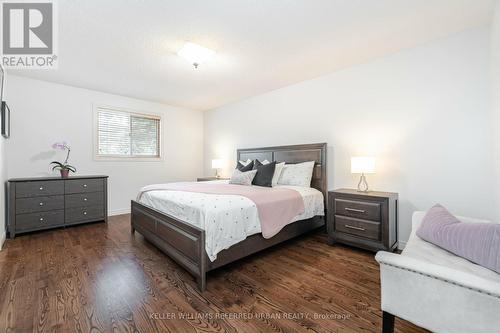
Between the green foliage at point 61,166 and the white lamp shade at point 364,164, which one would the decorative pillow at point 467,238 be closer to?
the white lamp shade at point 364,164

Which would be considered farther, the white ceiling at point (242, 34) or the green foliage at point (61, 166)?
the green foliage at point (61, 166)

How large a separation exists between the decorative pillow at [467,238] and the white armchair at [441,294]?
0.05m

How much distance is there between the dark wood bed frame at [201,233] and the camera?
198cm

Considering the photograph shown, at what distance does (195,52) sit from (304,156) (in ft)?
7.34

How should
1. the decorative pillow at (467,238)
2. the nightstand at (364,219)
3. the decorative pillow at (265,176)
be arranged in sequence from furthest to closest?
the decorative pillow at (265,176)
the nightstand at (364,219)
the decorative pillow at (467,238)

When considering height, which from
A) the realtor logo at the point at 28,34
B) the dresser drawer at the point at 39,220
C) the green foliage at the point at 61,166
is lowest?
the dresser drawer at the point at 39,220

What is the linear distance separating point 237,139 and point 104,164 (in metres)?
2.77

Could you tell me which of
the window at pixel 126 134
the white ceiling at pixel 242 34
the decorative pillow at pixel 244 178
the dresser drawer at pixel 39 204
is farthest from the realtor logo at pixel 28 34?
the decorative pillow at pixel 244 178

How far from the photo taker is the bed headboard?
348cm

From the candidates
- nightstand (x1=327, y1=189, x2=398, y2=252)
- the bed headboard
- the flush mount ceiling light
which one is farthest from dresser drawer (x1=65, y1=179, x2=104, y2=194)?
nightstand (x1=327, y1=189, x2=398, y2=252)

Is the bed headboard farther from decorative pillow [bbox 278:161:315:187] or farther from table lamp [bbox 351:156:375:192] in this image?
table lamp [bbox 351:156:375:192]

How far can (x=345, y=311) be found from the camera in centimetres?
165

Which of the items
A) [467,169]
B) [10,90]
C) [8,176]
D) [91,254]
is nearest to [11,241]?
[8,176]

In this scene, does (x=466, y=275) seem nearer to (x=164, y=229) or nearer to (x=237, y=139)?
(x=164, y=229)
